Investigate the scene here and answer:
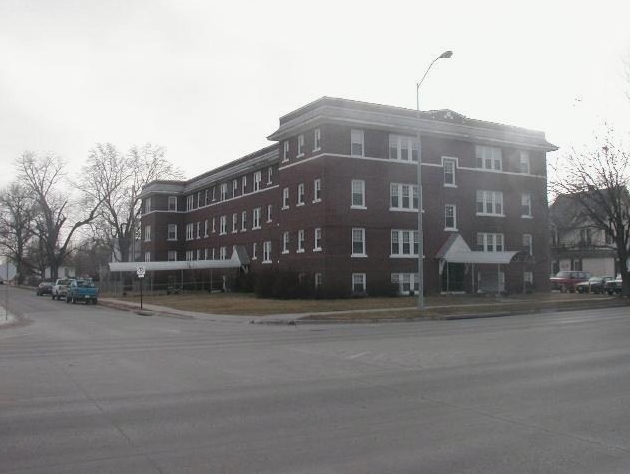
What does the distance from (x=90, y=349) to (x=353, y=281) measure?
25.6 metres

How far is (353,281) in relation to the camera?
4056 centimetres

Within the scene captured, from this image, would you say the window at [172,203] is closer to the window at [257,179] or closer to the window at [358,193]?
the window at [257,179]

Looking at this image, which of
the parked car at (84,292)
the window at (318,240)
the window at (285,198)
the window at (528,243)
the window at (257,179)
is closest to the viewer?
the window at (318,240)

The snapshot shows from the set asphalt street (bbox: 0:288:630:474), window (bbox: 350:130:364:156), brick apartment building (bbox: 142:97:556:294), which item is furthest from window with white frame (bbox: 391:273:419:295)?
asphalt street (bbox: 0:288:630:474)

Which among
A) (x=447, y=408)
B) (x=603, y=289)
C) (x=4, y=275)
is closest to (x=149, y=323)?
(x=4, y=275)

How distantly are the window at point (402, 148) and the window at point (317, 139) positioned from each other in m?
5.06

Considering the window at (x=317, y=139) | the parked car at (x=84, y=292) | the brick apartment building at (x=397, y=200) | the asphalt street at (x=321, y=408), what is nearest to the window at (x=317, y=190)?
the brick apartment building at (x=397, y=200)

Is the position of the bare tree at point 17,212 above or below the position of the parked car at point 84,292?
above

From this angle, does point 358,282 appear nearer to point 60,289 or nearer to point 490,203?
point 490,203

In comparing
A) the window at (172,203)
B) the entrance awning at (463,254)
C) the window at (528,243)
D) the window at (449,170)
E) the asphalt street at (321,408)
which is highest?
the window at (172,203)

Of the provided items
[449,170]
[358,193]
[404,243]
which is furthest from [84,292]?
[449,170]

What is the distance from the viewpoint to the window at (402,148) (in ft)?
140

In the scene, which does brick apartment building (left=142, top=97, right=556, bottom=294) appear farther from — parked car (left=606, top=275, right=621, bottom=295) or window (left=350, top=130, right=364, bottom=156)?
parked car (left=606, top=275, right=621, bottom=295)

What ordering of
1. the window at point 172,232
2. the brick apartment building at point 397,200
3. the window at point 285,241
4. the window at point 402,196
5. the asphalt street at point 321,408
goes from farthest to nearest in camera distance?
the window at point 172,232 < the window at point 285,241 < the window at point 402,196 < the brick apartment building at point 397,200 < the asphalt street at point 321,408
